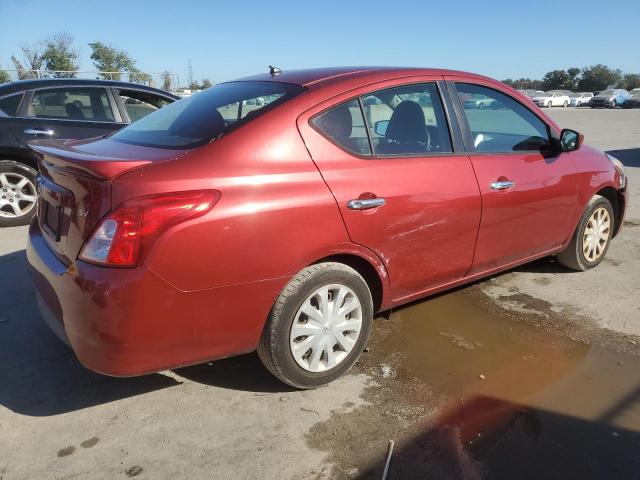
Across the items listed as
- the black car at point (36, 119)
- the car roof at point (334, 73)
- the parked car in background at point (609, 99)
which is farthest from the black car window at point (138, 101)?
the parked car in background at point (609, 99)

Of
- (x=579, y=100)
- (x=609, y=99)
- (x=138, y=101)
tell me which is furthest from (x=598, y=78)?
(x=138, y=101)

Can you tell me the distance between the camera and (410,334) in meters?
3.50

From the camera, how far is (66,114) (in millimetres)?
6230

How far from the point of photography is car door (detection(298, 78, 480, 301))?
274 cm

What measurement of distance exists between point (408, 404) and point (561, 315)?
168 cm

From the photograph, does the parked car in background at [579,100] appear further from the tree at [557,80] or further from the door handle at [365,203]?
the door handle at [365,203]

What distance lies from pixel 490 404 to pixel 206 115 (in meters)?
2.19

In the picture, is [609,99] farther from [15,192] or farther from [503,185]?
[15,192]

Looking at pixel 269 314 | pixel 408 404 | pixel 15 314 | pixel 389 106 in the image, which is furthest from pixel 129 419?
pixel 389 106

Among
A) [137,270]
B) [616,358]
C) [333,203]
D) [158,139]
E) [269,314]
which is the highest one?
[158,139]

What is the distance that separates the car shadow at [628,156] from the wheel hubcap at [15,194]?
10.8 m

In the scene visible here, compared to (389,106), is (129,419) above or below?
below

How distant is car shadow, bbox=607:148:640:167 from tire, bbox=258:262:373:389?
1024 cm

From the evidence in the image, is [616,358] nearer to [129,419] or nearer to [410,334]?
[410,334]
